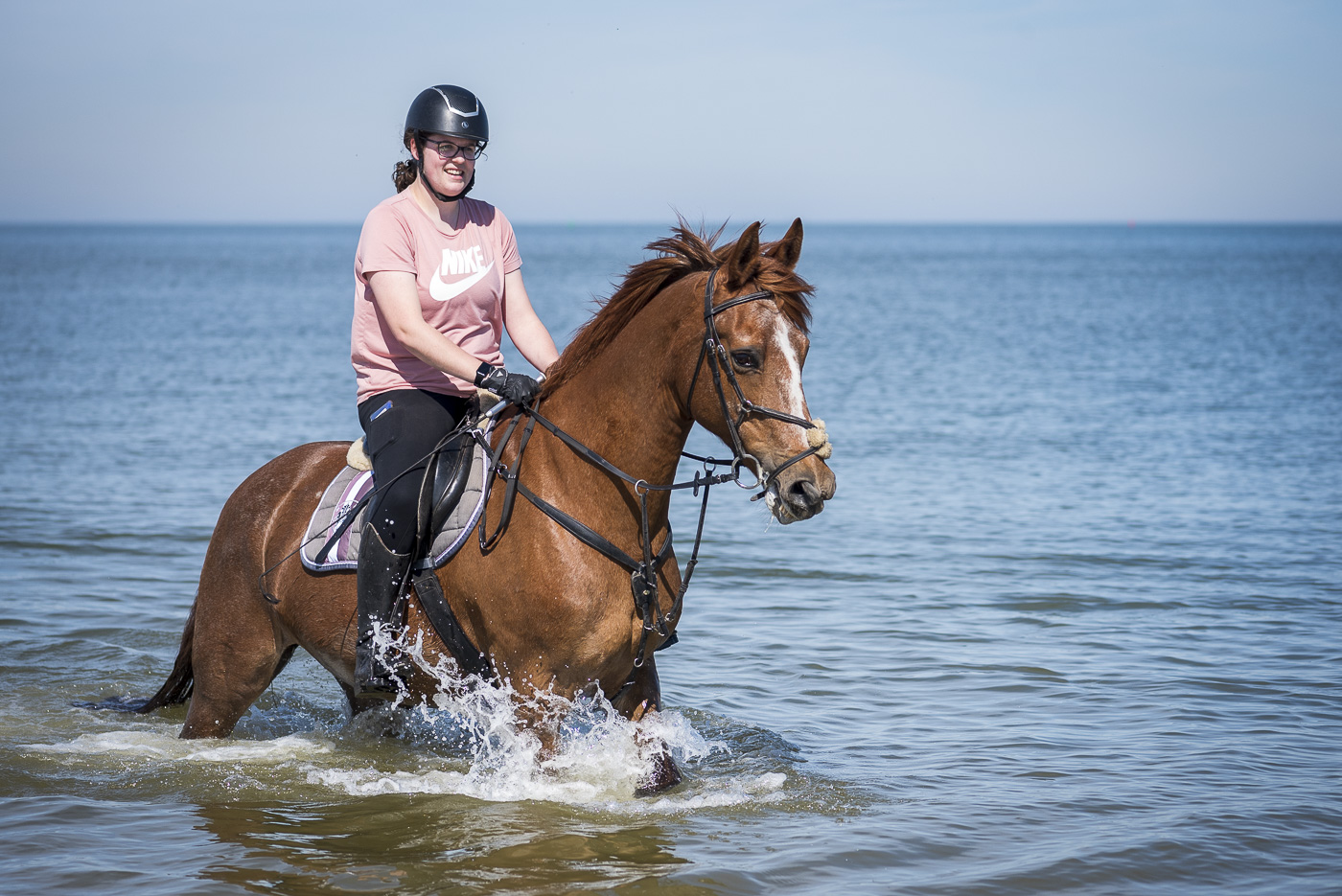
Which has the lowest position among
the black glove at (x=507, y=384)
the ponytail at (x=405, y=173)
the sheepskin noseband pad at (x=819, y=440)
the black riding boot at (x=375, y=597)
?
the black riding boot at (x=375, y=597)

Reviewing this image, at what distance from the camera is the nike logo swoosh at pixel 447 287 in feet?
17.1

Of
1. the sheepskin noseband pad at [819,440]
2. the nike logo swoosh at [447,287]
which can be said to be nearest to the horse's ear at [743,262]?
the sheepskin noseband pad at [819,440]

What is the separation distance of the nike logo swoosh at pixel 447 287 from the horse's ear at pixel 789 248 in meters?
1.46

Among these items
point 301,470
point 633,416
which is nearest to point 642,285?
point 633,416

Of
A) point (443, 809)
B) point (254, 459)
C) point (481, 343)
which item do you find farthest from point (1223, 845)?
point (254, 459)

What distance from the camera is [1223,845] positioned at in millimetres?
5598

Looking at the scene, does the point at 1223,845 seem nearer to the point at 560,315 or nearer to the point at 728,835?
the point at 728,835

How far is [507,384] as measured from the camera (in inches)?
193

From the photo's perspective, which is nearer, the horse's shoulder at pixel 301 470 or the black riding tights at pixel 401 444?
the black riding tights at pixel 401 444

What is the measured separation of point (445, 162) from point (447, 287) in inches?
21.5

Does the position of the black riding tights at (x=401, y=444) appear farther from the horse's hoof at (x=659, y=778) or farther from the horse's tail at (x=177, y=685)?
the horse's tail at (x=177, y=685)

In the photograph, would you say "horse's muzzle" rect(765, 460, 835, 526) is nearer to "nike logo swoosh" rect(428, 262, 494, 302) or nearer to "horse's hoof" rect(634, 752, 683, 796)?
"horse's hoof" rect(634, 752, 683, 796)

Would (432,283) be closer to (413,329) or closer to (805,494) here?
(413,329)

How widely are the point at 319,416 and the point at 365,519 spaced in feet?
59.8
